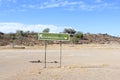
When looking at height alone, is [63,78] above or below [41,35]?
below

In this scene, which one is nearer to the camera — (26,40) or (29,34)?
(26,40)

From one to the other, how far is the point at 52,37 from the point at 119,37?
9425 cm

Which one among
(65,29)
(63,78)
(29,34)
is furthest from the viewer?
(65,29)

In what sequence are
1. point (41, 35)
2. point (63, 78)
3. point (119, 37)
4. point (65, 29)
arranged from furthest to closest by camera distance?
point (119, 37)
point (65, 29)
point (41, 35)
point (63, 78)

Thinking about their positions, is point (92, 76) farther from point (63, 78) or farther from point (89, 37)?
point (89, 37)

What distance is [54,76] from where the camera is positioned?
2136 cm

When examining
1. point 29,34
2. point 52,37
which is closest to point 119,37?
point 29,34

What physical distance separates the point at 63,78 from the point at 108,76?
263 cm

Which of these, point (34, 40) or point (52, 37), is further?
point (34, 40)

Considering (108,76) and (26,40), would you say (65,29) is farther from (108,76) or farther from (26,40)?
(108,76)

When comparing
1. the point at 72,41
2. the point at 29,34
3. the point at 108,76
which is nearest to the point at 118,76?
the point at 108,76

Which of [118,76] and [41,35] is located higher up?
[41,35]

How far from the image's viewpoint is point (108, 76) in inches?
840

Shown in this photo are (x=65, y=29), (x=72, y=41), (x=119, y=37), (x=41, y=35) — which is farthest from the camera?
(x=119, y=37)
